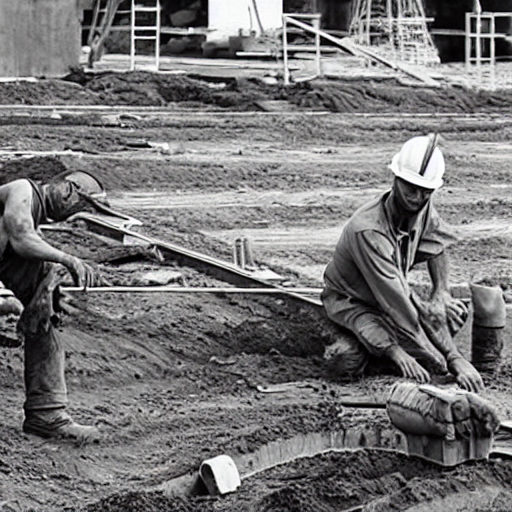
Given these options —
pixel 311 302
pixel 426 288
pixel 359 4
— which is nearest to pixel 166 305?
pixel 311 302

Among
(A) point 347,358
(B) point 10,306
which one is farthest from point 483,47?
(B) point 10,306

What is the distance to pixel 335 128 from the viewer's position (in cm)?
2275

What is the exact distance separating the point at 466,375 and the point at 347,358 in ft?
2.54

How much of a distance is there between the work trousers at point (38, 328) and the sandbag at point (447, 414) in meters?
1.84

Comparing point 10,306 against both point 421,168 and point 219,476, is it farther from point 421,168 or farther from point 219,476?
point 421,168

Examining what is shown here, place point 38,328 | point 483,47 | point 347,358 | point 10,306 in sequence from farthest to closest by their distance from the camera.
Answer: point 483,47 → point 347,358 → point 10,306 → point 38,328

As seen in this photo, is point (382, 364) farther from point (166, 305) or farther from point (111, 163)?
point (111, 163)

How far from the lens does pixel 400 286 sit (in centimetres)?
970

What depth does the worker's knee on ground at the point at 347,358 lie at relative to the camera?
10.1 meters

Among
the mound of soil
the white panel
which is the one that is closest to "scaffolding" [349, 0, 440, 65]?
the white panel

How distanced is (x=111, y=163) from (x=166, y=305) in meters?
6.72

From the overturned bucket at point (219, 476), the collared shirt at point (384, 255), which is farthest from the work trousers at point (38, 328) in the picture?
the collared shirt at point (384, 255)

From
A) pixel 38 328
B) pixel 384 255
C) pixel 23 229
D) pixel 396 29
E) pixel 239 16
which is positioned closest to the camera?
pixel 23 229

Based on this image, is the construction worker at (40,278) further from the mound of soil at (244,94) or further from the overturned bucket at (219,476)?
the mound of soil at (244,94)
